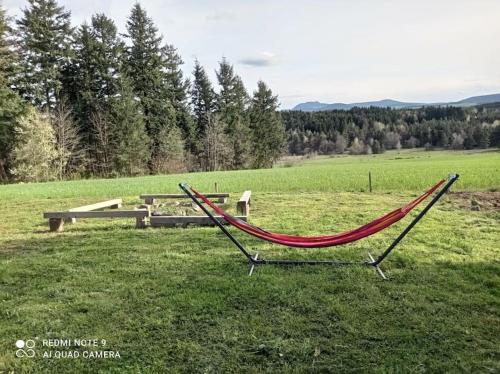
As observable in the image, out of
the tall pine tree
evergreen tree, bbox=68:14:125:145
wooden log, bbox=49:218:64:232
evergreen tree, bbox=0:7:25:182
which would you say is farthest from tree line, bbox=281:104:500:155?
wooden log, bbox=49:218:64:232

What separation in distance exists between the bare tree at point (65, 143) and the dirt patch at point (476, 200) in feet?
98.7

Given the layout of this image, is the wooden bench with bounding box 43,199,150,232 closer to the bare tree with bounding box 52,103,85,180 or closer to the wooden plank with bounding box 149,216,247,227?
the wooden plank with bounding box 149,216,247,227

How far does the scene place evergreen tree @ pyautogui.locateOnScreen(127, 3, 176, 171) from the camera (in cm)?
3969

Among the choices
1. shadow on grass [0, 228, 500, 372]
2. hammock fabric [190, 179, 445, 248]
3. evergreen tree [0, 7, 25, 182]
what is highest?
evergreen tree [0, 7, 25, 182]

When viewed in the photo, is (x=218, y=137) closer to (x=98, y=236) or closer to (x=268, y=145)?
(x=268, y=145)

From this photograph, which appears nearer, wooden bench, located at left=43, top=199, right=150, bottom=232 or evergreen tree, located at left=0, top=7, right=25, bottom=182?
wooden bench, located at left=43, top=199, right=150, bottom=232

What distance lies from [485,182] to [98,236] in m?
14.4

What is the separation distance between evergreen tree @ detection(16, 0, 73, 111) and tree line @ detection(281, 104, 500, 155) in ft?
169

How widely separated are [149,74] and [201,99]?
8586mm

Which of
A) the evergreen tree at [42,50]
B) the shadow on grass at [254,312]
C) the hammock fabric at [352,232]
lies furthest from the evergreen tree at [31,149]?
the hammock fabric at [352,232]

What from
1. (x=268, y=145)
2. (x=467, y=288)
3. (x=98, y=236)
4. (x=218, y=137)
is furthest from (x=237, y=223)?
(x=268, y=145)

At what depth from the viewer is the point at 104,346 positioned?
3301 millimetres

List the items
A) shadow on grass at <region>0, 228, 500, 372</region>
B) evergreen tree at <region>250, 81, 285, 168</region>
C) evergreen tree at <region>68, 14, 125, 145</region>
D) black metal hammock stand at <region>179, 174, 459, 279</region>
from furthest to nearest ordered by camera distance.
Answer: evergreen tree at <region>250, 81, 285, 168</region>
evergreen tree at <region>68, 14, 125, 145</region>
black metal hammock stand at <region>179, 174, 459, 279</region>
shadow on grass at <region>0, 228, 500, 372</region>

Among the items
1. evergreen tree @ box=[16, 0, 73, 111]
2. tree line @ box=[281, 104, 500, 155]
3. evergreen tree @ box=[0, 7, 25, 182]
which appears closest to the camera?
evergreen tree @ box=[0, 7, 25, 182]
